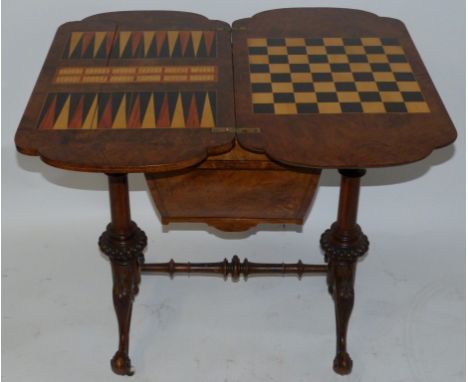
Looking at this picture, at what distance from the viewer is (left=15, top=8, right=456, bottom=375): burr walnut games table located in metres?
3.26

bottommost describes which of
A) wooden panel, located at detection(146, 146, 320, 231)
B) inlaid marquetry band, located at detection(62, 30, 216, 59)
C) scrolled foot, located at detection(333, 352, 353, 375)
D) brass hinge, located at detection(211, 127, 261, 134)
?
scrolled foot, located at detection(333, 352, 353, 375)

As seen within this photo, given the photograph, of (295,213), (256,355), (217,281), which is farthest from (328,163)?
(217,281)

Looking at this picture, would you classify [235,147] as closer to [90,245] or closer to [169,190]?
[169,190]

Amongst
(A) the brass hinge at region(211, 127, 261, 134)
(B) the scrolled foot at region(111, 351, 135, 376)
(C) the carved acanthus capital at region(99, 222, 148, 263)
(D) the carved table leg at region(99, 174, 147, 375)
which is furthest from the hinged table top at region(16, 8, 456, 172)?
(B) the scrolled foot at region(111, 351, 135, 376)

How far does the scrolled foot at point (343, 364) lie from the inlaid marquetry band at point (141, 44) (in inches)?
53.0

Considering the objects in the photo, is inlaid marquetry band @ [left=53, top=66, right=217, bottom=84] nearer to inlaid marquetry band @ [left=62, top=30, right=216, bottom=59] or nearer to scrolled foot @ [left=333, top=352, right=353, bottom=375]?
inlaid marquetry band @ [left=62, top=30, right=216, bottom=59]

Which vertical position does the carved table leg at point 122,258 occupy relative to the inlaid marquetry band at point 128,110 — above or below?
below

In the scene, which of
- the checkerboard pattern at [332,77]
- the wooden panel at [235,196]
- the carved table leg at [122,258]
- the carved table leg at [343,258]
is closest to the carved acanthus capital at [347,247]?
the carved table leg at [343,258]

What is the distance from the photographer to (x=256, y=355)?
13.5 feet

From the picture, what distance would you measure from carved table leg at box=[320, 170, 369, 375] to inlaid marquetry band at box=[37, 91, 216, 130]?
2.56 feet

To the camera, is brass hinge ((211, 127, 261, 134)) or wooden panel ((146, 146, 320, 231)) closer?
brass hinge ((211, 127, 261, 134))

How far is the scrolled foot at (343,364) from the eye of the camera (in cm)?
402

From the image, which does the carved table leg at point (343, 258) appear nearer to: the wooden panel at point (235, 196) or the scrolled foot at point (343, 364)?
the scrolled foot at point (343, 364)

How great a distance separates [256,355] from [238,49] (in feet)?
4.22
